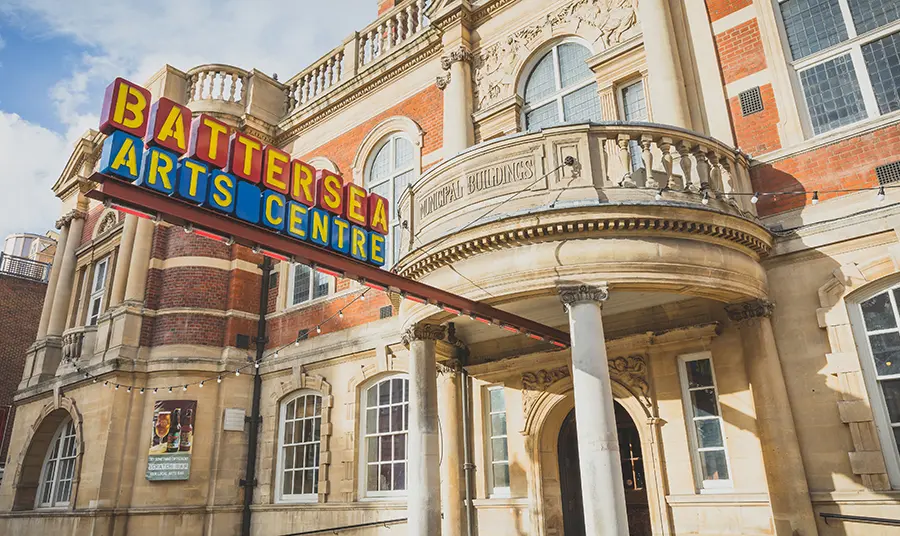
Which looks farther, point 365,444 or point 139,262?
point 139,262

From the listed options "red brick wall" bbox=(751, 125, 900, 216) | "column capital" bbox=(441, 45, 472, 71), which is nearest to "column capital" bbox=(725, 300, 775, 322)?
"red brick wall" bbox=(751, 125, 900, 216)

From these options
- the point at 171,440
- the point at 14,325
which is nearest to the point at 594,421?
the point at 171,440

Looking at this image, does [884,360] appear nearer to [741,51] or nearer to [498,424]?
[741,51]

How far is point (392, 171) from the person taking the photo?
14055 mm

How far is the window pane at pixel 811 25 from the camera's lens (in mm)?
8820

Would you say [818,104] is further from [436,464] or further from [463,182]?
[436,464]

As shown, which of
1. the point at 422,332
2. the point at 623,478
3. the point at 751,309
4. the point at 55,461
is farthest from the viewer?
the point at 55,461

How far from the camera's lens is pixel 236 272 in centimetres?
1520

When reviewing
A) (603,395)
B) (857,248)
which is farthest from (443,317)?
(857,248)

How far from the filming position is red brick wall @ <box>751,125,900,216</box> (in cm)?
784

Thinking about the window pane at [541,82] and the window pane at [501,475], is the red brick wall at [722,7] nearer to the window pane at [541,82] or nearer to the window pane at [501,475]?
the window pane at [541,82]

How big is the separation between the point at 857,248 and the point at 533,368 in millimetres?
4723

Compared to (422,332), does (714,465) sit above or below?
below

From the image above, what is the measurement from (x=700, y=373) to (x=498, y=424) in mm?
3447
